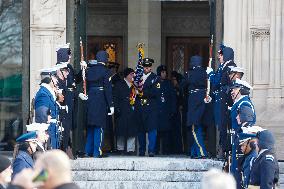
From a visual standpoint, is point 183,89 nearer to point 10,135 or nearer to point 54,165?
point 10,135

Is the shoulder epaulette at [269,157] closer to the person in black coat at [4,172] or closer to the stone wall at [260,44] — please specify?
the person in black coat at [4,172]

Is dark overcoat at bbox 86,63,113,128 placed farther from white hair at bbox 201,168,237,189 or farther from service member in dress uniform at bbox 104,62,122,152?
white hair at bbox 201,168,237,189

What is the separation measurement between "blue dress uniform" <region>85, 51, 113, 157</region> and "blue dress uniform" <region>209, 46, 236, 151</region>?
189 cm

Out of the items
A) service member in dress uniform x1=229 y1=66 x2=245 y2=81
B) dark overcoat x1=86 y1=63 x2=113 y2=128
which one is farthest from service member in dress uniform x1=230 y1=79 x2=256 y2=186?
dark overcoat x1=86 y1=63 x2=113 y2=128

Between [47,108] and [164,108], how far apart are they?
190 inches

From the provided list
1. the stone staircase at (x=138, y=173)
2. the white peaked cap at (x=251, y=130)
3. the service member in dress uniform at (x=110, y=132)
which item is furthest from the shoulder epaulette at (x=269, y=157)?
the service member in dress uniform at (x=110, y=132)

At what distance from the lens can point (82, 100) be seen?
63.8 feet

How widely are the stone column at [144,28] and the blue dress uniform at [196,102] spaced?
4.85 m

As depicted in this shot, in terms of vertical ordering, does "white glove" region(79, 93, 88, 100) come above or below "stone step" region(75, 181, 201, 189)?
above

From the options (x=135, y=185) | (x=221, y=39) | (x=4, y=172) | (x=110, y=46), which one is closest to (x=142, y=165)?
(x=135, y=185)

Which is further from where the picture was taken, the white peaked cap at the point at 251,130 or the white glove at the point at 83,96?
the white glove at the point at 83,96

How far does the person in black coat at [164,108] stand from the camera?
67.8ft

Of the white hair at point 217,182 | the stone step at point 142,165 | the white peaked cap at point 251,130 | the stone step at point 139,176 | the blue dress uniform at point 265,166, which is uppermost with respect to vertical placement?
the white peaked cap at point 251,130

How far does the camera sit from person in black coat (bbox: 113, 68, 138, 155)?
2062cm
